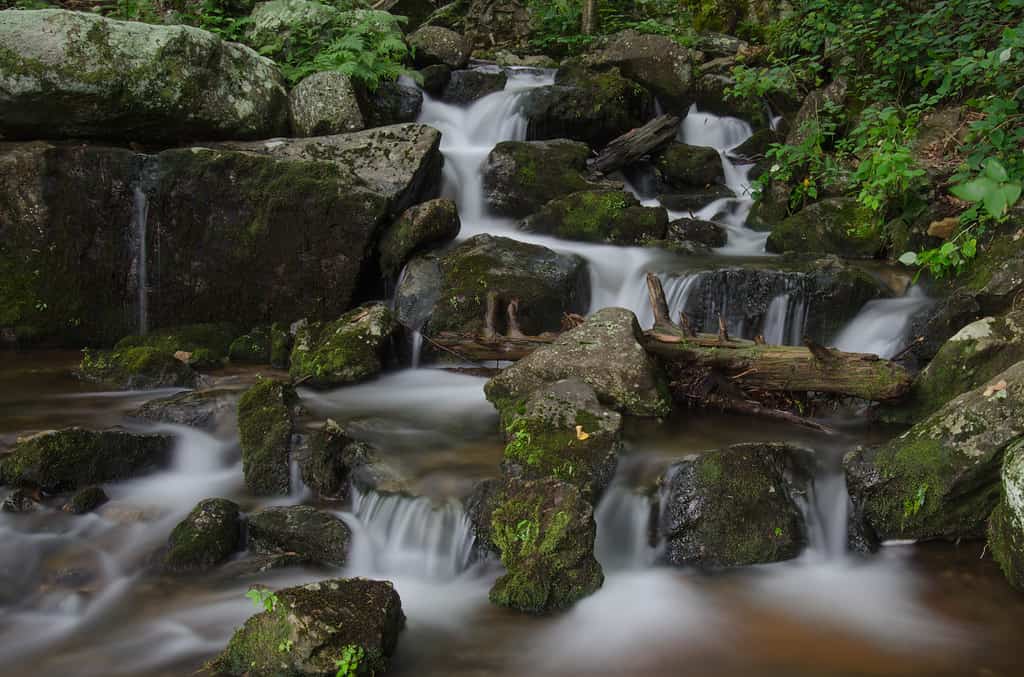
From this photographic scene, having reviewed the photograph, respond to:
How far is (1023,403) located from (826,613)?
5.53ft

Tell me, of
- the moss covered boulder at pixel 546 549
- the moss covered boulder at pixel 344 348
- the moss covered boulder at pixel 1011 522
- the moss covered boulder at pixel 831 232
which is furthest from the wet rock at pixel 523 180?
the moss covered boulder at pixel 1011 522

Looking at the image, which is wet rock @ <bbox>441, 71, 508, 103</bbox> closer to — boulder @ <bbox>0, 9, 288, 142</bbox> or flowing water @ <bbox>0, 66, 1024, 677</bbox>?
boulder @ <bbox>0, 9, 288, 142</bbox>

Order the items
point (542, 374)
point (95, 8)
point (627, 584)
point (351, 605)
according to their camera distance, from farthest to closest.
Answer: point (95, 8), point (542, 374), point (627, 584), point (351, 605)

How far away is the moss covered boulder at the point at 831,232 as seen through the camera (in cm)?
861

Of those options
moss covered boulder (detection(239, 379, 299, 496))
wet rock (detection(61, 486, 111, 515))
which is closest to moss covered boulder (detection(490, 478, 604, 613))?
moss covered boulder (detection(239, 379, 299, 496))

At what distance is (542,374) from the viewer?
5996mm

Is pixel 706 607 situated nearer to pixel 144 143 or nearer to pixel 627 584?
pixel 627 584

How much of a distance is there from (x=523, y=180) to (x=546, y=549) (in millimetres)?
6685

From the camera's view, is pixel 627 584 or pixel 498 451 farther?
pixel 498 451

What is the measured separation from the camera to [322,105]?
952cm

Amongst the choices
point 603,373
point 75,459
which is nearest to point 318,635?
point 75,459

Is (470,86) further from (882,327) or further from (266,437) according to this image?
(266,437)

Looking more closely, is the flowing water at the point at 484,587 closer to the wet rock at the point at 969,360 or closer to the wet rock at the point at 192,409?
the wet rock at the point at 192,409

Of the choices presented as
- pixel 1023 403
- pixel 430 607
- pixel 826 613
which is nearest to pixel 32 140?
pixel 430 607
